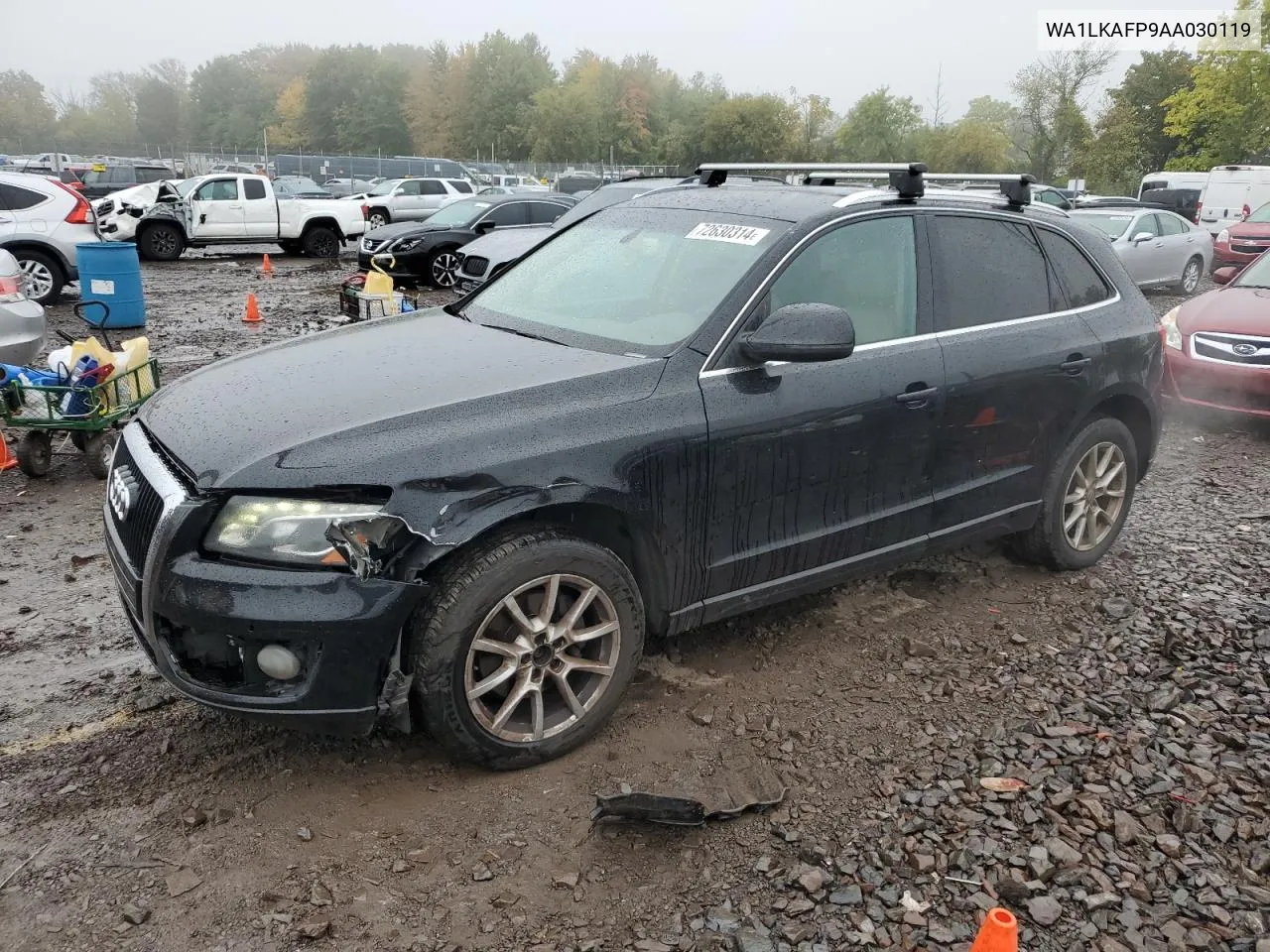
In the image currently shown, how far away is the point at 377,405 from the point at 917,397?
2.05m

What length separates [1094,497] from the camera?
4707mm

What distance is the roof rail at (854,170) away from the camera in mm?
3891

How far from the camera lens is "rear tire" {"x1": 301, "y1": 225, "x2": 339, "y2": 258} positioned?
20.4m

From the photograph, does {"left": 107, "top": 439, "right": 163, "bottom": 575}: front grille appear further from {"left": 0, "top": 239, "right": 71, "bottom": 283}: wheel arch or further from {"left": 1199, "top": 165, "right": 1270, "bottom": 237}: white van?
{"left": 1199, "top": 165, "right": 1270, "bottom": 237}: white van

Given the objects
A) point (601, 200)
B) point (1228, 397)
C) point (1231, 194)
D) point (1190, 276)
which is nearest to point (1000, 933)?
point (601, 200)

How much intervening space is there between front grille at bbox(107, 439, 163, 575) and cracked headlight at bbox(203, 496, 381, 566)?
0.93ft

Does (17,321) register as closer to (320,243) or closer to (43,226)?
(43,226)

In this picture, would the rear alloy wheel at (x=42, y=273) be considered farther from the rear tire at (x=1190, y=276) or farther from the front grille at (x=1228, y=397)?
the rear tire at (x=1190, y=276)

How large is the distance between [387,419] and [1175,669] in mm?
3209

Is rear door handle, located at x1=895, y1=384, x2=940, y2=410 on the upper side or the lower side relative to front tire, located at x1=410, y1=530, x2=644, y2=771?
upper

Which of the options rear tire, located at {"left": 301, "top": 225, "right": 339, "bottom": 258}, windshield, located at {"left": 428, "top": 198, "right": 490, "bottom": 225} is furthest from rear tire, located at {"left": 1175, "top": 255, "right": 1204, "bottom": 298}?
rear tire, located at {"left": 301, "top": 225, "right": 339, "bottom": 258}

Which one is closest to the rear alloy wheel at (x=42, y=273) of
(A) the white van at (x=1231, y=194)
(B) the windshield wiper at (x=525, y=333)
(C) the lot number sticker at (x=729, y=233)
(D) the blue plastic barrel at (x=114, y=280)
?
(D) the blue plastic barrel at (x=114, y=280)

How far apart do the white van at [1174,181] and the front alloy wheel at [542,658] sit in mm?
30354

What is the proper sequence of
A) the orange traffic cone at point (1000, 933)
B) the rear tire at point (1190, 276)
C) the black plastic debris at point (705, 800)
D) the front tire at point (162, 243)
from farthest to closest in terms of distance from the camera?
the front tire at point (162, 243), the rear tire at point (1190, 276), the black plastic debris at point (705, 800), the orange traffic cone at point (1000, 933)
